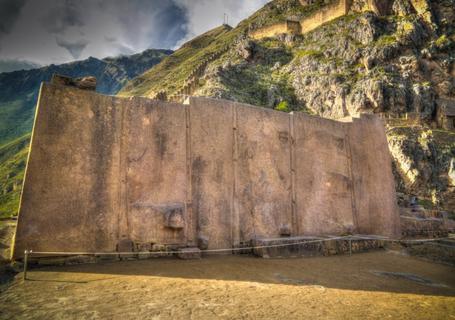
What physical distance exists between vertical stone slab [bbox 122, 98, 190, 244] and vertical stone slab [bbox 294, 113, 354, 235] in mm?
3662

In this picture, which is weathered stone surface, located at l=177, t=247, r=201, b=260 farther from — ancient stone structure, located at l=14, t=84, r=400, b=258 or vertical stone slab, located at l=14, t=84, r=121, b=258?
vertical stone slab, located at l=14, t=84, r=121, b=258

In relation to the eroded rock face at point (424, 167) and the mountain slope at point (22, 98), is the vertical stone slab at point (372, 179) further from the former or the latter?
the eroded rock face at point (424, 167)

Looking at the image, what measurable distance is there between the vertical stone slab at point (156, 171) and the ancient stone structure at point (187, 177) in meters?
0.02

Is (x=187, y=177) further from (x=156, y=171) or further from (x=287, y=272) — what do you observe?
(x=287, y=272)

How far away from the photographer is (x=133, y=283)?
4.28 m

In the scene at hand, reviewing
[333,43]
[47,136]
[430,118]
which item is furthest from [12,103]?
[430,118]

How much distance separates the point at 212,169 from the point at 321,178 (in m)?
3.77

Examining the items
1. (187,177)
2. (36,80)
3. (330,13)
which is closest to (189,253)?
(187,177)

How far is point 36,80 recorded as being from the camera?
303 ft

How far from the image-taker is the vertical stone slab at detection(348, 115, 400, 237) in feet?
31.6

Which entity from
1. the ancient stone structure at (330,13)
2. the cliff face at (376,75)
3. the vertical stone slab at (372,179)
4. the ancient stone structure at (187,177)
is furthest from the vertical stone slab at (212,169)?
the ancient stone structure at (330,13)

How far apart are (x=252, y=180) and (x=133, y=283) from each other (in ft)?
14.3

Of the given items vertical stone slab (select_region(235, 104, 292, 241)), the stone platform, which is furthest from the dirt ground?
vertical stone slab (select_region(235, 104, 292, 241))

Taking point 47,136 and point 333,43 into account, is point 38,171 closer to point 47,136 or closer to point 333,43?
point 47,136
